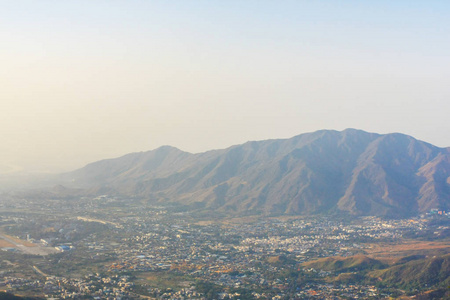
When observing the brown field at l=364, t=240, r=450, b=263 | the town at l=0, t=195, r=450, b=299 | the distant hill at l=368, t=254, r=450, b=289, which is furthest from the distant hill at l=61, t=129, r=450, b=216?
the distant hill at l=368, t=254, r=450, b=289

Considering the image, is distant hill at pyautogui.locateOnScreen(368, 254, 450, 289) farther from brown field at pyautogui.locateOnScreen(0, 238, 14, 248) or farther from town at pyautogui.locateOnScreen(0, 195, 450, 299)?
brown field at pyautogui.locateOnScreen(0, 238, 14, 248)

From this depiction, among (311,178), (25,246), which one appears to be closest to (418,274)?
(25,246)

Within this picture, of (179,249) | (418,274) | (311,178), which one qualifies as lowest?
(418,274)

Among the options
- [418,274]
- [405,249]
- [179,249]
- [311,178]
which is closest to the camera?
[418,274]

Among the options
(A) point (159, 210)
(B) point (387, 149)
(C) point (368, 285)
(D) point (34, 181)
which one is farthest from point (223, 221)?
(D) point (34, 181)

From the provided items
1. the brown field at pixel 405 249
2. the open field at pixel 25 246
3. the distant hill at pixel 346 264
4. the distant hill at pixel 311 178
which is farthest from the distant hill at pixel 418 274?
the distant hill at pixel 311 178

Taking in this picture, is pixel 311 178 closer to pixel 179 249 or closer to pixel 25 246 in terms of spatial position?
pixel 179 249
